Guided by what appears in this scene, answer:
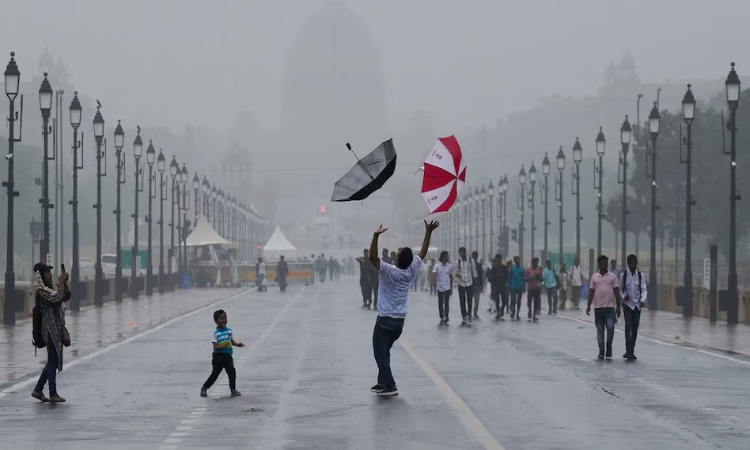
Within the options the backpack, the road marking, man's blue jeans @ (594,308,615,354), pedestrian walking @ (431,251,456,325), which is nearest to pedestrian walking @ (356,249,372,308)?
pedestrian walking @ (431,251,456,325)

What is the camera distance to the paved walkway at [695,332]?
1225 inches

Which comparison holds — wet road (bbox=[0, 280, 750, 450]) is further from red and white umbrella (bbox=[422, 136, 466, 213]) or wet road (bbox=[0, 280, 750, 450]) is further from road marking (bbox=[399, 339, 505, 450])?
red and white umbrella (bbox=[422, 136, 466, 213])

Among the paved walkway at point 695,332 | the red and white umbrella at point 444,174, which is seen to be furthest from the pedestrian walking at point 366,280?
the red and white umbrella at point 444,174

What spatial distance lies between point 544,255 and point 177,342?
48587mm

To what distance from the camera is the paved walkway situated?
3111cm

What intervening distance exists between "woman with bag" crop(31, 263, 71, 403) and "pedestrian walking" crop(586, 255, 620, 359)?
11030 mm

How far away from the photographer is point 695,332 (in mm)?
36844

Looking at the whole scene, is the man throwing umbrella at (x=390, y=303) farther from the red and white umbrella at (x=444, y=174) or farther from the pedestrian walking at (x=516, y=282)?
the pedestrian walking at (x=516, y=282)

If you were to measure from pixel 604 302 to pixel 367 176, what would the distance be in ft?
33.7

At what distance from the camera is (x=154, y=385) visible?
68.8 feet

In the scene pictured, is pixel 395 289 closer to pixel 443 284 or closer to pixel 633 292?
pixel 633 292

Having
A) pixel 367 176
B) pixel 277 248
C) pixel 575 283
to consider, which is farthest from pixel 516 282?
pixel 277 248

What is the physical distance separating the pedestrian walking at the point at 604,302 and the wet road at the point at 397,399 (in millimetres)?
406

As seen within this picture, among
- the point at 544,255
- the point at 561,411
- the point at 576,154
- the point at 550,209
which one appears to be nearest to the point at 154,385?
the point at 561,411
